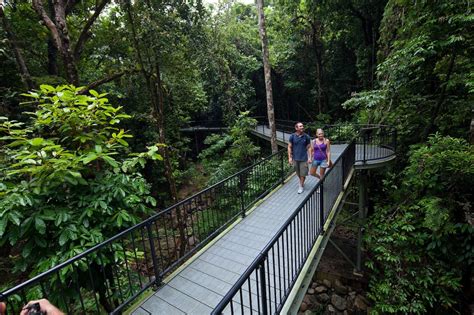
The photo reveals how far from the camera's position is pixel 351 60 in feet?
55.1

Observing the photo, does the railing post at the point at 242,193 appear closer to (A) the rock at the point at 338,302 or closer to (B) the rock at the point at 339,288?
(A) the rock at the point at 338,302

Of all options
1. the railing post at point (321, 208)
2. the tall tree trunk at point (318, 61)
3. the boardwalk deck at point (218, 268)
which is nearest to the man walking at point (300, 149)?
the boardwalk deck at point (218, 268)

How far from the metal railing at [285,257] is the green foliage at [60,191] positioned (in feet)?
5.75

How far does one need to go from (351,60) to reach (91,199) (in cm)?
1896

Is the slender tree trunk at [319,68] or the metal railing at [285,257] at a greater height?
the slender tree trunk at [319,68]

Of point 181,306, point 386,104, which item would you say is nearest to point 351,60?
point 386,104

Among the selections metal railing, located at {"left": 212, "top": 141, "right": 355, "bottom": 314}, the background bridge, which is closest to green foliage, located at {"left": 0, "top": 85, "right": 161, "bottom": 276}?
the background bridge

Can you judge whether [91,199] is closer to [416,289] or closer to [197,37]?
[197,37]

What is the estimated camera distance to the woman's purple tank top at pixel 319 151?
5.49 metres

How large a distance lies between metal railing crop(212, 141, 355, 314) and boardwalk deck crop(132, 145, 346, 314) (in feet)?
0.38

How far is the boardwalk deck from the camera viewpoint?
2.99 m

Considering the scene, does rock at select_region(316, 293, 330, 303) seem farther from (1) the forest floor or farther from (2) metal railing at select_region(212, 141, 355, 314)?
(2) metal railing at select_region(212, 141, 355, 314)

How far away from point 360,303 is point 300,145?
→ 5.59 m

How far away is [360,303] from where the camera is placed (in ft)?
23.2
